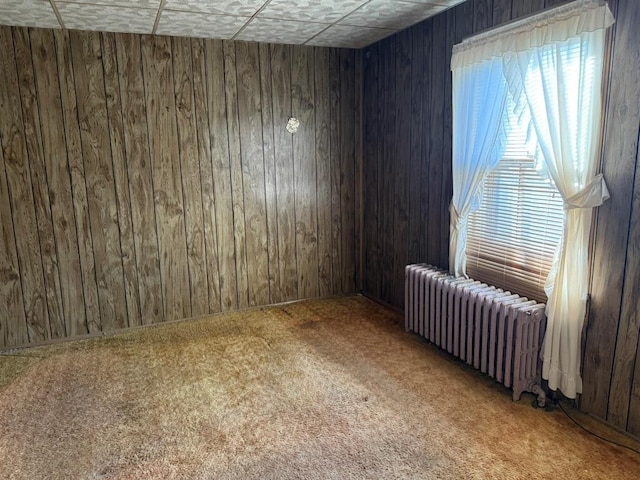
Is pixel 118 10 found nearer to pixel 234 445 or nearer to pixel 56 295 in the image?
pixel 56 295

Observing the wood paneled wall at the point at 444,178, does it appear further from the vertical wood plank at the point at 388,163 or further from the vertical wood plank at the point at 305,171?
the vertical wood plank at the point at 305,171

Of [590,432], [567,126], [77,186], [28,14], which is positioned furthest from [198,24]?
[590,432]

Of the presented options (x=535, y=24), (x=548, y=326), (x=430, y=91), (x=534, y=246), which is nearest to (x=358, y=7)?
(x=430, y=91)

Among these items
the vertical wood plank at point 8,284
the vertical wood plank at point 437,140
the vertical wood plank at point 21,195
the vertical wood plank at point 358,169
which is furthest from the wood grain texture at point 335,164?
the vertical wood plank at point 8,284

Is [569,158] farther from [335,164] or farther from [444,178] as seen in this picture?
[335,164]

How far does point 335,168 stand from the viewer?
15.0 ft

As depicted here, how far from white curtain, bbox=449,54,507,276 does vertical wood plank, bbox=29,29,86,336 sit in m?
2.94

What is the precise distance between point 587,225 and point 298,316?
2.53 m

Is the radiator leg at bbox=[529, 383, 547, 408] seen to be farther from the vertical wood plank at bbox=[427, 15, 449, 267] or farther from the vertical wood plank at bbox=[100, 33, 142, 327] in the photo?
the vertical wood plank at bbox=[100, 33, 142, 327]

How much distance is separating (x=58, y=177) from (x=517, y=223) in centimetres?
336

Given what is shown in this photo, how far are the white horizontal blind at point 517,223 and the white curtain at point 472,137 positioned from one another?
7 cm

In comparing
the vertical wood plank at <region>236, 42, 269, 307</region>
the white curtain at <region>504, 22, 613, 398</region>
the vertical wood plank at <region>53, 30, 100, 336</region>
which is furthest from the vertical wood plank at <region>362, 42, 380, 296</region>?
the vertical wood plank at <region>53, 30, 100, 336</region>

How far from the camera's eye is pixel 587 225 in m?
2.43

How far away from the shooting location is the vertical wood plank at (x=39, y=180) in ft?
11.2
